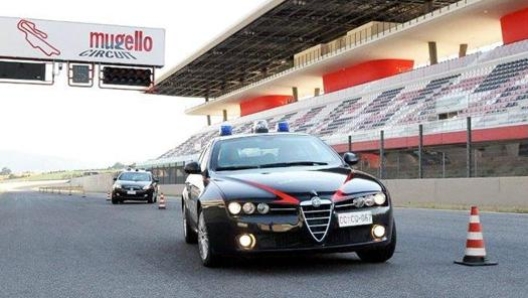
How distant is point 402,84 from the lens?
49.3 meters

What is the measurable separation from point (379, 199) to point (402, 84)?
1707 inches

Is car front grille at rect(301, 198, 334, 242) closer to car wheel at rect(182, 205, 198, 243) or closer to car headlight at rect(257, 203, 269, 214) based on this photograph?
car headlight at rect(257, 203, 269, 214)

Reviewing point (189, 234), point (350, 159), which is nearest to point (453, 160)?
point (189, 234)

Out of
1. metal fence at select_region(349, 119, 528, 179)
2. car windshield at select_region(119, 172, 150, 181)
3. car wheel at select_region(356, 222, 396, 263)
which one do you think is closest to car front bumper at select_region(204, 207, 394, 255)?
car wheel at select_region(356, 222, 396, 263)

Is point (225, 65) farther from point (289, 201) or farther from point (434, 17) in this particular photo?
point (289, 201)

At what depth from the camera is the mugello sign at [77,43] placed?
36062 mm

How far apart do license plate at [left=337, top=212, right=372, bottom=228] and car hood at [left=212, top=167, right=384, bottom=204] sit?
0.19 meters

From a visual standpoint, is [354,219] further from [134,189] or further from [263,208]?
[134,189]

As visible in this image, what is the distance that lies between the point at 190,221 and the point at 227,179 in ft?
7.37

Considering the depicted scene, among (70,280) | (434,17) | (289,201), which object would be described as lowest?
(70,280)

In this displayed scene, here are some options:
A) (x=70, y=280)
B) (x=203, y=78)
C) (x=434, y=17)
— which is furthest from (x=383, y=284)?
(x=203, y=78)

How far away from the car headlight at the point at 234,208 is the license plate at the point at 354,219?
3.12 ft

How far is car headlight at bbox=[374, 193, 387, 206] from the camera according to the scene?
7023mm

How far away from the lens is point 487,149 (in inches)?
809
